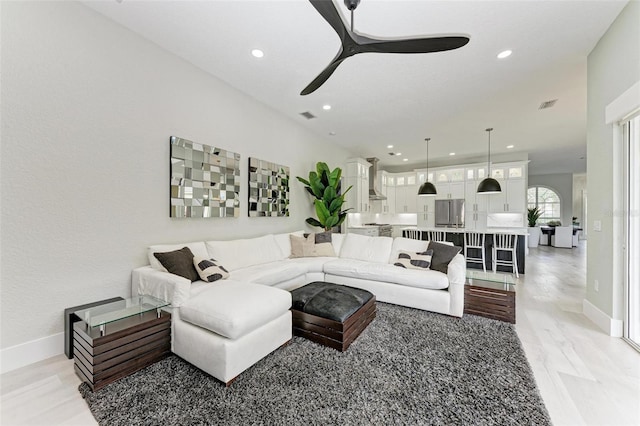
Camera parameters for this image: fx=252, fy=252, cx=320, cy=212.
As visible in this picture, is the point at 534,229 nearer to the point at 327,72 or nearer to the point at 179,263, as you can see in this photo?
the point at 327,72

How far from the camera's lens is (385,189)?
8961 mm

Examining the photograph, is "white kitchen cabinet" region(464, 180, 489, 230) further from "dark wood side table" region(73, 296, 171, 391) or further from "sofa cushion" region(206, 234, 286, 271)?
"dark wood side table" region(73, 296, 171, 391)

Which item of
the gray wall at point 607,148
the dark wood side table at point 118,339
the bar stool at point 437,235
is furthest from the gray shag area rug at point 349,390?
the bar stool at point 437,235

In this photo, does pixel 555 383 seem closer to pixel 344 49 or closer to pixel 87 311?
pixel 344 49

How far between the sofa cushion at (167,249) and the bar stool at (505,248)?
5.45 metres

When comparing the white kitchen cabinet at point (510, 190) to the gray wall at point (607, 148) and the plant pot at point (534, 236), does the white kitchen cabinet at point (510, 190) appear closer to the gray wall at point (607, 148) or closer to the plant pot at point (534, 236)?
the plant pot at point (534, 236)

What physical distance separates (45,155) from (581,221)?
15.6m

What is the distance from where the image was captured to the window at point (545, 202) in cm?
1075

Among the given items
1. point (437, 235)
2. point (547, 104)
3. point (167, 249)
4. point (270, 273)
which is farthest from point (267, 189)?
point (547, 104)

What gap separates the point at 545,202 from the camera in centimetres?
1098

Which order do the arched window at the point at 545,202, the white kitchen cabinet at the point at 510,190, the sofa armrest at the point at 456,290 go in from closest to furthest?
the sofa armrest at the point at 456,290, the white kitchen cabinet at the point at 510,190, the arched window at the point at 545,202

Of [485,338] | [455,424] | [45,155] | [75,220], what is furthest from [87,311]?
[485,338]

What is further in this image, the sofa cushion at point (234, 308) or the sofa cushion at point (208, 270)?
the sofa cushion at point (208, 270)

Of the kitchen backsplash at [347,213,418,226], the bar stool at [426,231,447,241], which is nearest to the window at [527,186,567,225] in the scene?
the kitchen backsplash at [347,213,418,226]
